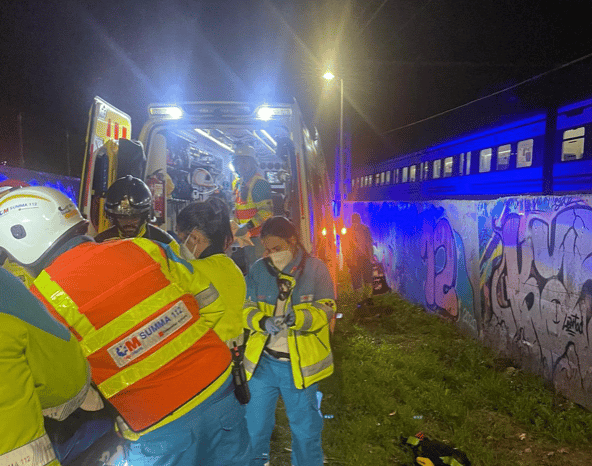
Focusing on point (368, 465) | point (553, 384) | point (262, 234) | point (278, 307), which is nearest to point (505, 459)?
point (368, 465)

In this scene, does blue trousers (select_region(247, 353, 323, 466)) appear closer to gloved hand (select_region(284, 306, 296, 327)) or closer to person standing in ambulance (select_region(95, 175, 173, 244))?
gloved hand (select_region(284, 306, 296, 327))

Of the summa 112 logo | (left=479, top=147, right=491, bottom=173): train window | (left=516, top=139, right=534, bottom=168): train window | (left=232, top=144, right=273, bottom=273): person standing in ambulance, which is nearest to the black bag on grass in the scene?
(left=232, top=144, right=273, bottom=273): person standing in ambulance

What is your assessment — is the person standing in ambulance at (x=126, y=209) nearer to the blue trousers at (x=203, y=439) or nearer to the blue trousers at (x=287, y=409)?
the blue trousers at (x=287, y=409)

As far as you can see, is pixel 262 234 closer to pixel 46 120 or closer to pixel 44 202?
pixel 44 202

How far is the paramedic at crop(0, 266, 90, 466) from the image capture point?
1122mm

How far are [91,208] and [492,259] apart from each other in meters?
5.20

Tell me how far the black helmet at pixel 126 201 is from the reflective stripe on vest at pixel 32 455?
235 cm

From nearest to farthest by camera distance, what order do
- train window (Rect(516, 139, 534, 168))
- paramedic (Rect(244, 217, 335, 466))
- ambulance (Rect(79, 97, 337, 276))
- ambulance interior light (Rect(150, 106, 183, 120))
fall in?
paramedic (Rect(244, 217, 335, 466))
ambulance (Rect(79, 97, 337, 276))
ambulance interior light (Rect(150, 106, 183, 120))
train window (Rect(516, 139, 534, 168))

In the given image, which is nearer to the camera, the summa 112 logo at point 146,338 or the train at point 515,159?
the summa 112 logo at point 146,338

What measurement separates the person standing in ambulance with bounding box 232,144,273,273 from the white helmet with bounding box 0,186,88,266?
2.77 meters

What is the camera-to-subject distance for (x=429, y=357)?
6.42m

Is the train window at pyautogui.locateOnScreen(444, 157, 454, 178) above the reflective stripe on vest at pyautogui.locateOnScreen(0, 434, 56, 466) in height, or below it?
above

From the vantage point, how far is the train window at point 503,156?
9.98 meters

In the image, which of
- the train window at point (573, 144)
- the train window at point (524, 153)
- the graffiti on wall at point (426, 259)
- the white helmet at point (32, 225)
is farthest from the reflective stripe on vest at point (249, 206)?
the train window at point (524, 153)
